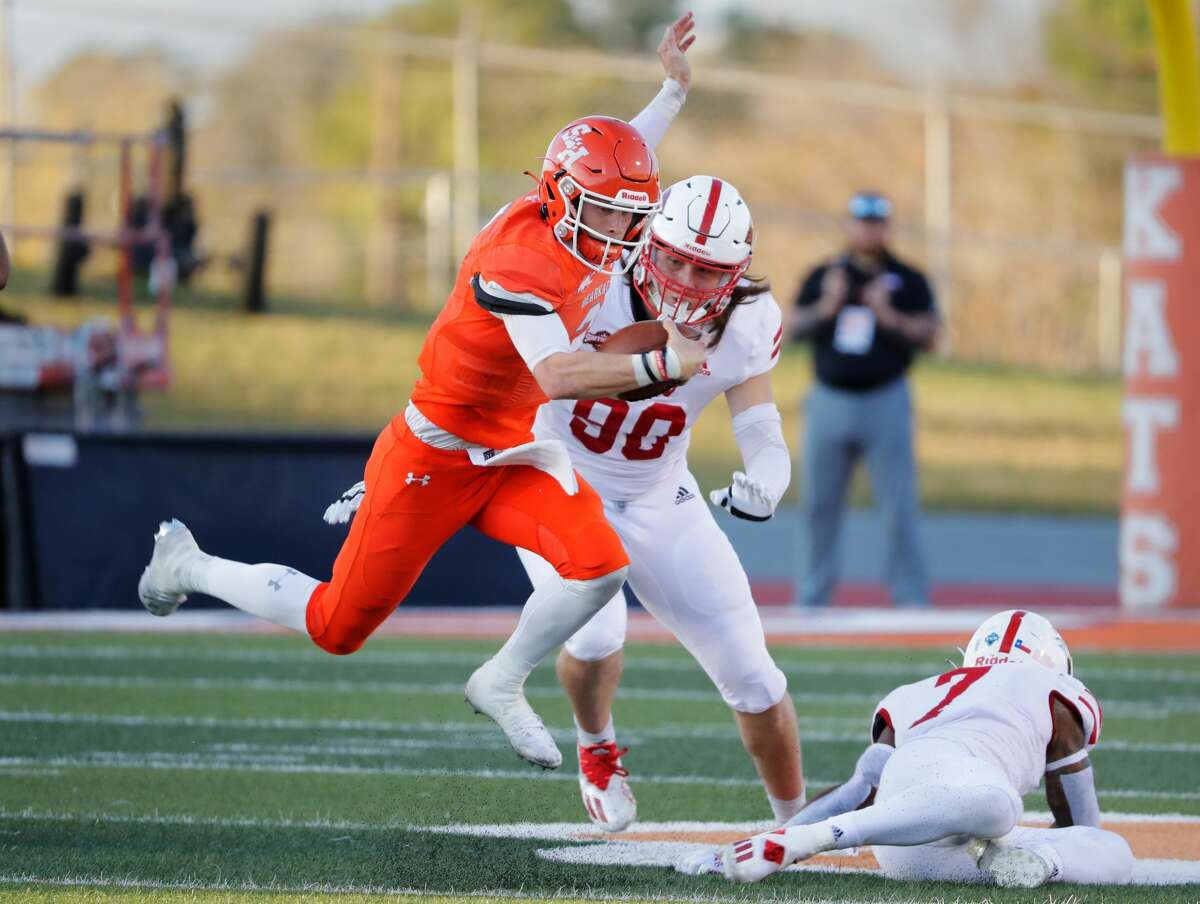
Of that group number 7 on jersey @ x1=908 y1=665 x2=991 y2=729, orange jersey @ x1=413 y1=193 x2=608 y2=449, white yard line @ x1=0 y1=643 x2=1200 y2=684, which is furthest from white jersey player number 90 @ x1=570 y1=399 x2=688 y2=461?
white yard line @ x1=0 y1=643 x2=1200 y2=684

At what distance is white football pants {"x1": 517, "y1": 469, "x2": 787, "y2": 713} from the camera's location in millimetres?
Result: 4395

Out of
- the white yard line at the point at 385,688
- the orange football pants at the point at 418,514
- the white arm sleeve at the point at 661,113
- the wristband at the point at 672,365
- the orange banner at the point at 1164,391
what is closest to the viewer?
the wristband at the point at 672,365

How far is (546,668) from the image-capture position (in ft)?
24.6

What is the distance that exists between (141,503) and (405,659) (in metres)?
1.52

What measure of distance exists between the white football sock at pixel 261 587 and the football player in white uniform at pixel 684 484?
546mm

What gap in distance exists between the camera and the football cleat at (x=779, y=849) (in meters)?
3.73

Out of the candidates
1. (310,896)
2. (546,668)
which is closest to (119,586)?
(546,668)

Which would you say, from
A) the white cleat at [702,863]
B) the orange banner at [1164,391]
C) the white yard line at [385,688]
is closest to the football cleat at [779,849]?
the white cleat at [702,863]

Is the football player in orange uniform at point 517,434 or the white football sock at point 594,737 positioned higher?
the football player in orange uniform at point 517,434

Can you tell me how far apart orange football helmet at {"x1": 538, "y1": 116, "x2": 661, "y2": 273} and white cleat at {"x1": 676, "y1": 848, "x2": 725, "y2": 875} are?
50.2 inches

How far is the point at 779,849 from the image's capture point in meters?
3.74

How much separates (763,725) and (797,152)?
62.1ft

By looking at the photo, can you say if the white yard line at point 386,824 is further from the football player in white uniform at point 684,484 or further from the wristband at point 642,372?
the wristband at point 642,372

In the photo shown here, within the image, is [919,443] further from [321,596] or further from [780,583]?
[321,596]
